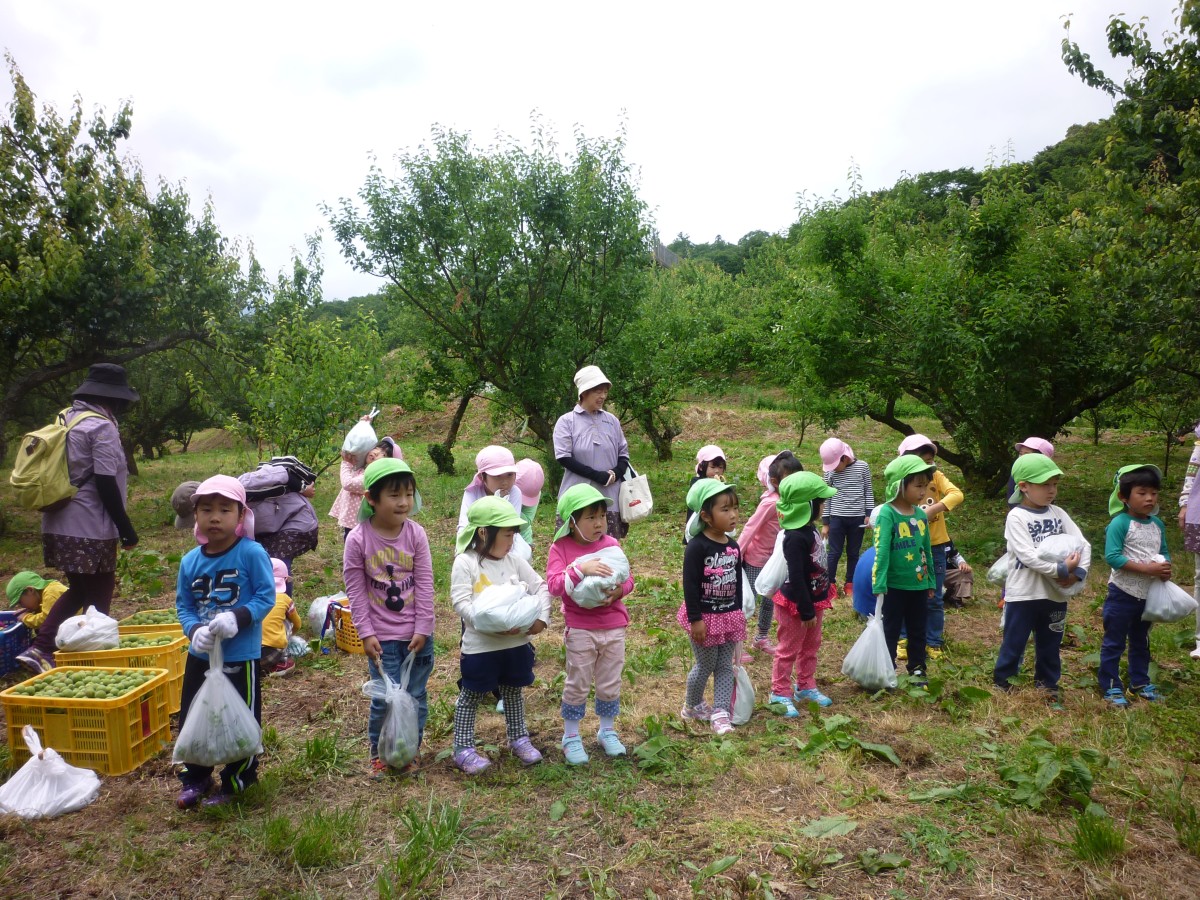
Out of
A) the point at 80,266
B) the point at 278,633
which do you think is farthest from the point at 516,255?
the point at 278,633

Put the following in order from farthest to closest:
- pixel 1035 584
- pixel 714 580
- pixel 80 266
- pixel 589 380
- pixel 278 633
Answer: pixel 80 266
pixel 589 380
pixel 278 633
pixel 1035 584
pixel 714 580

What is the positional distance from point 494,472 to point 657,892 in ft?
8.91

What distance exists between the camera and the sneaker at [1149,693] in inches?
201

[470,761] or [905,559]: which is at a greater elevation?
[905,559]

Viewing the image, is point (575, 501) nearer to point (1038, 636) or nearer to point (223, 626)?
point (223, 626)

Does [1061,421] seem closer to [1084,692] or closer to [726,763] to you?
[1084,692]

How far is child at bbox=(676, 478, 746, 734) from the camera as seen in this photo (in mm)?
4527

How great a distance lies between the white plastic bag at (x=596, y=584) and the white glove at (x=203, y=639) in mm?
1760

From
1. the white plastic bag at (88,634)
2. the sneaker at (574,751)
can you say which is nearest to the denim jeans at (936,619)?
the sneaker at (574,751)

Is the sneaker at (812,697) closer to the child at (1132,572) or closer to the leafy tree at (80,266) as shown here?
the child at (1132,572)

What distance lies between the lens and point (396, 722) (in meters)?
4.03

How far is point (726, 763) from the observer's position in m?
4.23

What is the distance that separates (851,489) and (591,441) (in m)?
2.84

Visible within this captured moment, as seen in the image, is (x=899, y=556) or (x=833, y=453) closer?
(x=899, y=556)
